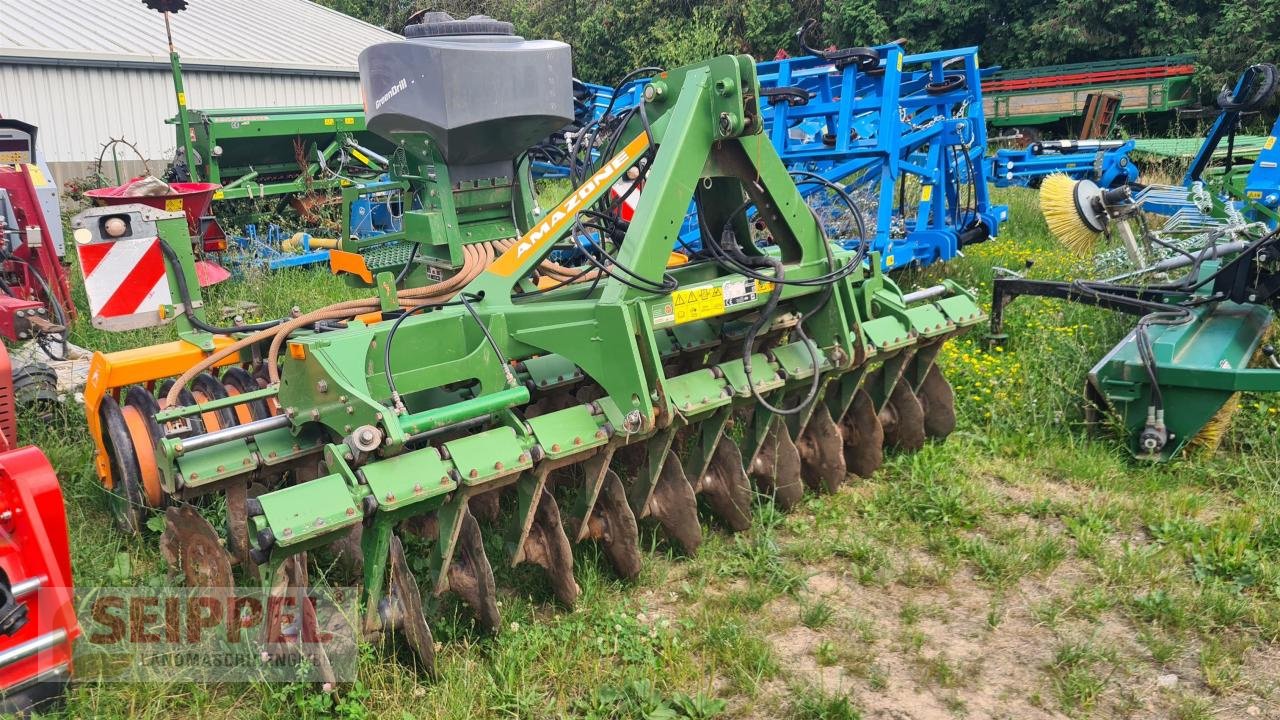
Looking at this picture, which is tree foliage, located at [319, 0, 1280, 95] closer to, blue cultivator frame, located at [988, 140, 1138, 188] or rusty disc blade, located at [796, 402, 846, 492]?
blue cultivator frame, located at [988, 140, 1138, 188]

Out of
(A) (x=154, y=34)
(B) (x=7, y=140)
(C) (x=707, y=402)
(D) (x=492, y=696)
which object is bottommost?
(D) (x=492, y=696)

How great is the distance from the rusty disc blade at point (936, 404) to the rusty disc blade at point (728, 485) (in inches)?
48.7

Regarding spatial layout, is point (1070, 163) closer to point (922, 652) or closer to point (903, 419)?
point (903, 419)

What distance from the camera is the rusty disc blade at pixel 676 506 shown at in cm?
351

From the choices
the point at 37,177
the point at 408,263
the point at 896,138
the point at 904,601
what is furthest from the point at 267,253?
the point at 904,601

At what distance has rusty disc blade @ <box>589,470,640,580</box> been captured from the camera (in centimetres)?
332

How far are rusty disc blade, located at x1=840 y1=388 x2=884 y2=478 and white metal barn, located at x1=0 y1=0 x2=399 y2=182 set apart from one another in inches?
532

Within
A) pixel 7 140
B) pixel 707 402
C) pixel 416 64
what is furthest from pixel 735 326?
pixel 7 140

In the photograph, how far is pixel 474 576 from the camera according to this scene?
3027 mm

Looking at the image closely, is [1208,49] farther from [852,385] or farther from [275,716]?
[275,716]

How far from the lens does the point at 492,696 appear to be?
2859mm

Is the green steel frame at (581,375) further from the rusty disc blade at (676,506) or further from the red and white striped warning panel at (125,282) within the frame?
the red and white striped warning panel at (125,282)

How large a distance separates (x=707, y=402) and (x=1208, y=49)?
A: 59.1 feet

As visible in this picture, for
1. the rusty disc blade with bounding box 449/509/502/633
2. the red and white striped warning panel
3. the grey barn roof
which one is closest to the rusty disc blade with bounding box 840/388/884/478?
the rusty disc blade with bounding box 449/509/502/633
